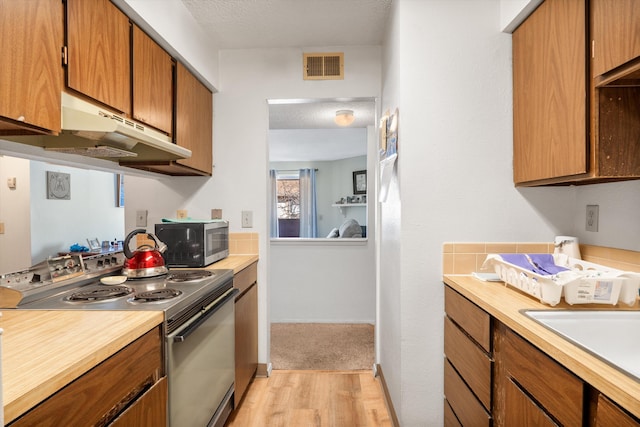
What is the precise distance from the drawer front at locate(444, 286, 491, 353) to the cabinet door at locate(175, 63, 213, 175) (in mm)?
1683

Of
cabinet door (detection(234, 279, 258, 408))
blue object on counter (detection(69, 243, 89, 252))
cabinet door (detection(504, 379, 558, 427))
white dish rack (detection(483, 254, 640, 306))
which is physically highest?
blue object on counter (detection(69, 243, 89, 252))

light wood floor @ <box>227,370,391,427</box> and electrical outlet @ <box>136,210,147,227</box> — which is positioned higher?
electrical outlet @ <box>136,210,147,227</box>

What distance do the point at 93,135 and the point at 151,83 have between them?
619 millimetres

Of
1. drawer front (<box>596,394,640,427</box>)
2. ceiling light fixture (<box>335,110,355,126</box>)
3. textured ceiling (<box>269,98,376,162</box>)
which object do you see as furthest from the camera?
ceiling light fixture (<box>335,110,355,126</box>)

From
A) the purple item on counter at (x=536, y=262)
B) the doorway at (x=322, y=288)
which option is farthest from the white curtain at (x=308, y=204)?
the purple item on counter at (x=536, y=262)

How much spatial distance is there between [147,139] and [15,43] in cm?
54

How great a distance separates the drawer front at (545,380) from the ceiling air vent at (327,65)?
204 cm

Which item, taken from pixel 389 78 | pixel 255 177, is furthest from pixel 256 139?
pixel 389 78

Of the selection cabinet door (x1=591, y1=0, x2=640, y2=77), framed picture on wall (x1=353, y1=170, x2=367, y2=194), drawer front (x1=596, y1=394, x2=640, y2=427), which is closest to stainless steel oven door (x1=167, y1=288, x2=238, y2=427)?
drawer front (x1=596, y1=394, x2=640, y2=427)

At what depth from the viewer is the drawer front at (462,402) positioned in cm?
134

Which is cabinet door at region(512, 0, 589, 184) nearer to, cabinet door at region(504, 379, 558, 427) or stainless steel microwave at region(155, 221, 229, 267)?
cabinet door at region(504, 379, 558, 427)

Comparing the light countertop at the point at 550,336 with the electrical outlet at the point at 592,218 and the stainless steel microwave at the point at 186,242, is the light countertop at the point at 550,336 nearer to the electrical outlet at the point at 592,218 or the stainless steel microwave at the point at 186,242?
the electrical outlet at the point at 592,218

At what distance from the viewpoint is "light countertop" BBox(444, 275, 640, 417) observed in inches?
27.4

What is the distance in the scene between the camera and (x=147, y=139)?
1522mm
